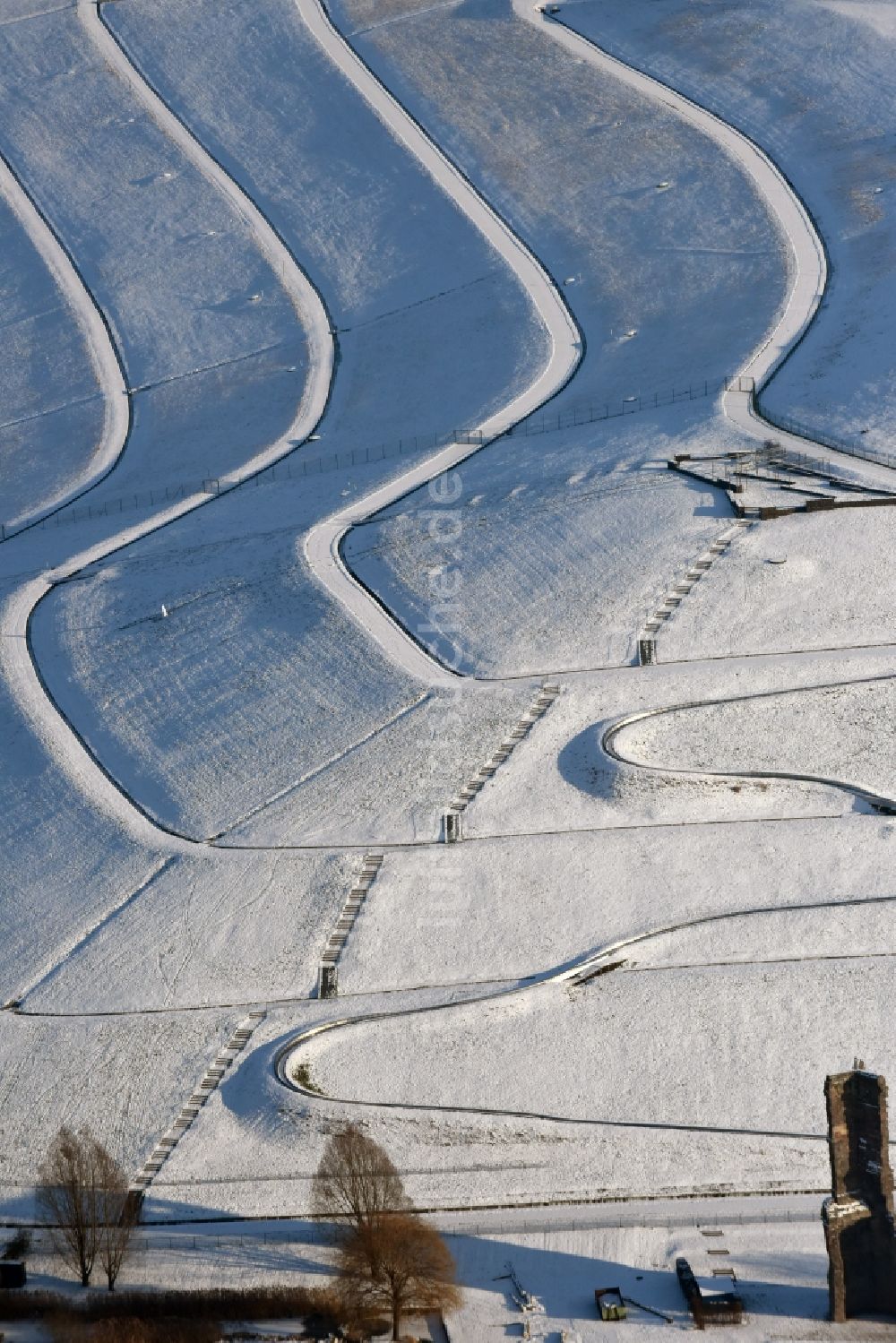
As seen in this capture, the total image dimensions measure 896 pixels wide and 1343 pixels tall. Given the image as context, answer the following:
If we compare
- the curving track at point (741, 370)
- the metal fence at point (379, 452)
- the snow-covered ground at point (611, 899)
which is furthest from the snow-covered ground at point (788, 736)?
the metal fence at point (379, 452)

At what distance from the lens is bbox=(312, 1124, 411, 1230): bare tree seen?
4609cm

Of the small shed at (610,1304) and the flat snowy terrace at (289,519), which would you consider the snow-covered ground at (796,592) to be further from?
the small shed at (610,1304)

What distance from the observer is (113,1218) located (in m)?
48.1

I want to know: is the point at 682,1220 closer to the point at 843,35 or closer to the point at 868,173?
the point at 868,173

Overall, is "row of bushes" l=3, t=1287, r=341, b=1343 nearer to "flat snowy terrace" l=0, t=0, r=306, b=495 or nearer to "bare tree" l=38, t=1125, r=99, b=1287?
"bare tree" l=38, t=1125, r=99, b=1287

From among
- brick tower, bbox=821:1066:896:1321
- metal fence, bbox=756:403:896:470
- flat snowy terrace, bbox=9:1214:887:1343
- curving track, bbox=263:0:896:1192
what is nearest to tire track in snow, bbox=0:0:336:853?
curving track, bbox=263:0:896:1192

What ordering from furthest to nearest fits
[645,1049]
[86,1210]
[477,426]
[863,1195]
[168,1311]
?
[477,426], [645,1049], [86,1210], [168,1311], [863,1195]

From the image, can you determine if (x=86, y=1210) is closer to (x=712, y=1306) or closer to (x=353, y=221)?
(x=712, y=1306)

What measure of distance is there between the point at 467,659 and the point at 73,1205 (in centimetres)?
2994

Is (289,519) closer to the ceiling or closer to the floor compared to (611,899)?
closer to the ceiling

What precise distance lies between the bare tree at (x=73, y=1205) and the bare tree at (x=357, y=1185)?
5.14 m

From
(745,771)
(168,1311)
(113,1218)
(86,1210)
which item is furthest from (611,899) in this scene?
(168,1311)

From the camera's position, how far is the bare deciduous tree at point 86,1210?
47312 millimetres

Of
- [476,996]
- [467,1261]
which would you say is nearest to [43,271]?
[476,996]
